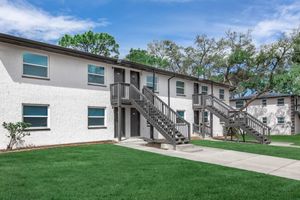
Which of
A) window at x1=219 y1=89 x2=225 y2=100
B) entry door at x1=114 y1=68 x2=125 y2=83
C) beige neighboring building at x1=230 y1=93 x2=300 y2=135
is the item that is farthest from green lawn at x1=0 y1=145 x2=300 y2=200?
beige neighboring building at x1=230 y1=93 x2=300 y2=135

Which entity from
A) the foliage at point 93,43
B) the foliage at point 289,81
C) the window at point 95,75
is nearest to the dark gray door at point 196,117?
the foliage at point 289,81

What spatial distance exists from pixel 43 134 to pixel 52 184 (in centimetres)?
776

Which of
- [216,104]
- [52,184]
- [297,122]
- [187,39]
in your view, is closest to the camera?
[52,184]

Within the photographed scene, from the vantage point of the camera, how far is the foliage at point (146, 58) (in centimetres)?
4206

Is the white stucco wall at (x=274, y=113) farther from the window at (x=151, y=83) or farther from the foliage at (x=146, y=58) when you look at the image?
the window at (x=151, y=83)

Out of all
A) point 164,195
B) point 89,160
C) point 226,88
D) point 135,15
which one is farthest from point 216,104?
point 164,195

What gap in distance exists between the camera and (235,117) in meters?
20.5

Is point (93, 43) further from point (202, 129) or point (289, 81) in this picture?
point (289, 81)

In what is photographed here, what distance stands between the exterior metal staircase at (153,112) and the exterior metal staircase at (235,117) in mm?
6003

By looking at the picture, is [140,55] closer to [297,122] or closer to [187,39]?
[187,39]

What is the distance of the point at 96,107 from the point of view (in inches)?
623

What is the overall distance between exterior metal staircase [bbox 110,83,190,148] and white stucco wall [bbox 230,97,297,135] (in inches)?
972

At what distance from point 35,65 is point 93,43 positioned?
27365 millimetres

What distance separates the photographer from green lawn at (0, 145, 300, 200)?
5.55m
